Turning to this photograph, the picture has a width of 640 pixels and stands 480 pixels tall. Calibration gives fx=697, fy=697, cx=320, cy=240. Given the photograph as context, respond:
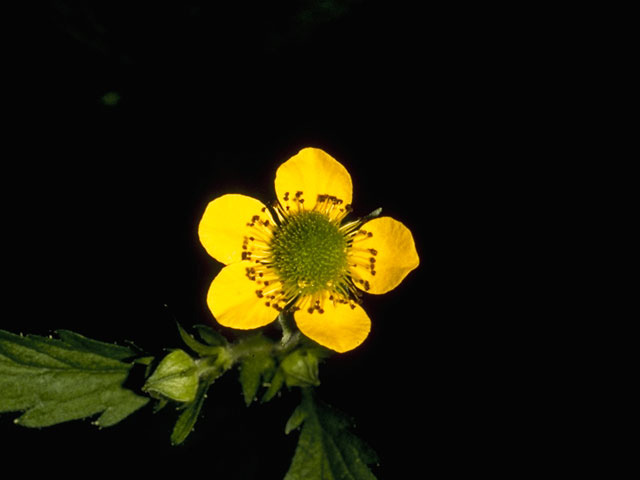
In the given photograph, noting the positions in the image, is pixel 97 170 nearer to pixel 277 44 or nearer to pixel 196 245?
pixel 196 245

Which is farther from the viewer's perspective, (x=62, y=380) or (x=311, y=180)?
(x=311, y=180)

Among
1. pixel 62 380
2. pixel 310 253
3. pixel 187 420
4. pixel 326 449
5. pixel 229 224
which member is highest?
pixel 229 224

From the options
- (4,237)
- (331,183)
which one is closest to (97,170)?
(4,237)

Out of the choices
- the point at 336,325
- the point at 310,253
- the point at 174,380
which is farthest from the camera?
the point at 310,253

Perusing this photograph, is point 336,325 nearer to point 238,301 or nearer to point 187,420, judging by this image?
point 238,301

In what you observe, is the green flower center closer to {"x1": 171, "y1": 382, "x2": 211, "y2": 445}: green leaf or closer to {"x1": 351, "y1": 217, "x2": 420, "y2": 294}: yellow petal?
{"x1": 351, "y1": 217, "x2": 420, "y2": 294}: yellow petal

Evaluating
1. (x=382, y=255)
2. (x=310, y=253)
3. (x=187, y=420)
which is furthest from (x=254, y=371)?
(x=382, y=255)

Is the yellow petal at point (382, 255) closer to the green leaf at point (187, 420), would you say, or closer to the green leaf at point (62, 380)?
the green leaf at point (187, 420)
